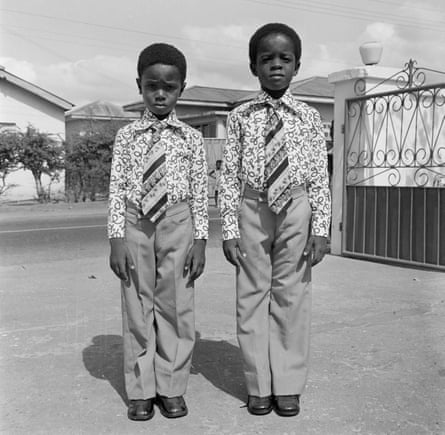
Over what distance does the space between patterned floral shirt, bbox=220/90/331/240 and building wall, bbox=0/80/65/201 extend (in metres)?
21.6

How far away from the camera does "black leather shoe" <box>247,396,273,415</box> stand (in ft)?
10.3

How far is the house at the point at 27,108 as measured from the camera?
24.3 metres

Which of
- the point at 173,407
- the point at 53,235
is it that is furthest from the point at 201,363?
the point at 53,235

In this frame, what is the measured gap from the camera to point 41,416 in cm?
313

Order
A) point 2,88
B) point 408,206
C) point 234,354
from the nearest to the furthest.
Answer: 1. point 234,354
2. point 408,206
3. point 2,88

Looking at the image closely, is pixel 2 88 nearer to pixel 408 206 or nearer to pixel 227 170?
pixel 408 206

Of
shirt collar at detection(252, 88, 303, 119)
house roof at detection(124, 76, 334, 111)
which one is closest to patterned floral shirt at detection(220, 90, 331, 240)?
shirt collar at detection(252, 88, 303, 119)

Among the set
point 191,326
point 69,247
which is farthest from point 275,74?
point 69,247

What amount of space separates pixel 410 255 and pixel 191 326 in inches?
186

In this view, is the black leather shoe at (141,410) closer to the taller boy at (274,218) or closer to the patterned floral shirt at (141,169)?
the taller boy at (274,218)

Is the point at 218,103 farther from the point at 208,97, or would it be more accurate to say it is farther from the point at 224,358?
the point at 224,358

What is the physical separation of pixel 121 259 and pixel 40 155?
660 inches

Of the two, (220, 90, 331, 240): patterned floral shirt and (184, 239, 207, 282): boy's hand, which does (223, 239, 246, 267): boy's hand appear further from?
(184, 239, 207, 282): boy's hand

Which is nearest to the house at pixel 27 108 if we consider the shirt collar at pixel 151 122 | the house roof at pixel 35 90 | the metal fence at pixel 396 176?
the house roof at pixel 35 90
